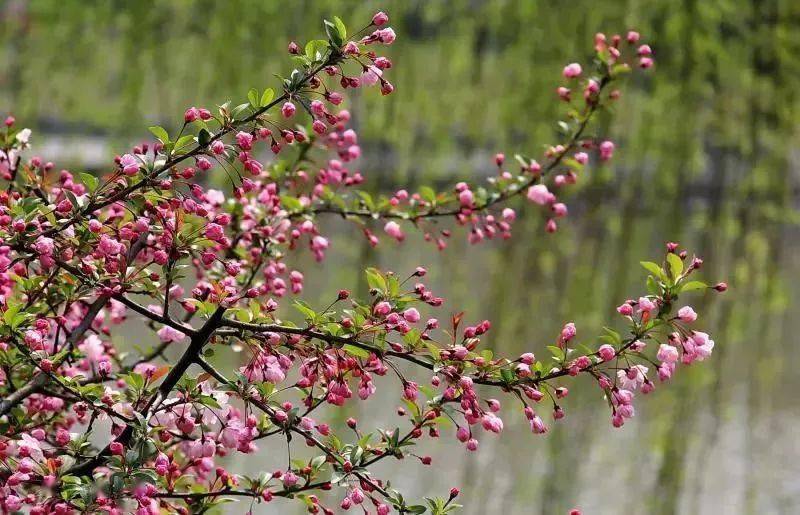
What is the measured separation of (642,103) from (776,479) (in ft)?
3.37

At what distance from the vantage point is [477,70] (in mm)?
2436

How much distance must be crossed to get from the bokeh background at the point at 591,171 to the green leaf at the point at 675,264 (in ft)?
5.56


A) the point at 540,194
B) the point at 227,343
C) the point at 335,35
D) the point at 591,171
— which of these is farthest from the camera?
the point at 591,171

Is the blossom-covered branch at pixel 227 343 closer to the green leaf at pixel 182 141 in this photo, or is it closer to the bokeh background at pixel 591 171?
the green leaf at pixel 182 141

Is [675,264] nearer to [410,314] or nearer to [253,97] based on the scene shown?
[410,314]

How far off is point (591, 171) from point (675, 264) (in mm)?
1799

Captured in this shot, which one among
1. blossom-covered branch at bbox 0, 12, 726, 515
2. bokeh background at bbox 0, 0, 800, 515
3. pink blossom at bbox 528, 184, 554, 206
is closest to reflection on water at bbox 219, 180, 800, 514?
bokeh background at bbox 0, 0, 800, 515

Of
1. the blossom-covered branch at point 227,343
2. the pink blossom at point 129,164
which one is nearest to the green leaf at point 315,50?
the blossom-covered branch at point 227,343

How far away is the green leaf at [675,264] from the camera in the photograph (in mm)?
654

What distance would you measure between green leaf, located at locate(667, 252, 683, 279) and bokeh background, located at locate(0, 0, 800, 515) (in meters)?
1.70

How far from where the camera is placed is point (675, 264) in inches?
25.8

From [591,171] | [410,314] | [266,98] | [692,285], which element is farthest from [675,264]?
[591,171]

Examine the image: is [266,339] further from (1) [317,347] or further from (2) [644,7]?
(2) [644,7]

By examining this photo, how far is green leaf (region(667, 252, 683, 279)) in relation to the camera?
0.65m
